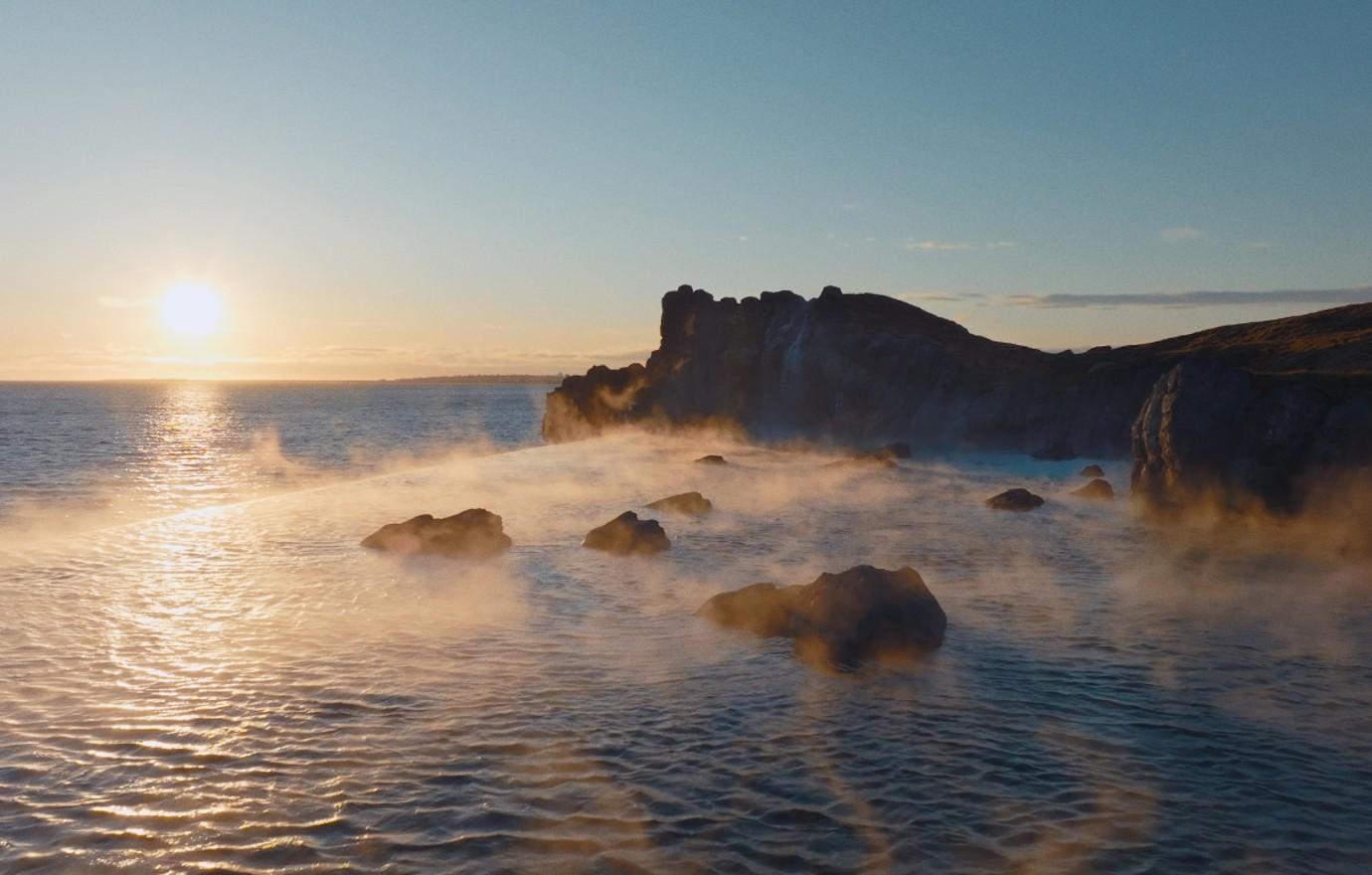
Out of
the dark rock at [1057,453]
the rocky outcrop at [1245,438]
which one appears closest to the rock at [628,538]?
the rocky outcrop at [1245,438]

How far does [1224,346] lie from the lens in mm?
84125

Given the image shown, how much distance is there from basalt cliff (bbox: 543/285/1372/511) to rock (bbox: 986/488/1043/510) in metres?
4.92

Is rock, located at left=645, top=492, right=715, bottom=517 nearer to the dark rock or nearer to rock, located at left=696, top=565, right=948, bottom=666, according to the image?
rock, located at left=696, top=565, right=948, bottom=666

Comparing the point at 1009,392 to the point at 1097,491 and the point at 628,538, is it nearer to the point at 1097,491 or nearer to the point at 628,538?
the point at 1097,491

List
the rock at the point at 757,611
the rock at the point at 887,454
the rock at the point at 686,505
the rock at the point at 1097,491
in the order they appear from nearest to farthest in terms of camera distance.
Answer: the rock at the point at 757,611 → the rock at the point at 686,505 → the rock at the point at 1097,491 → the rock at the point at 887,454

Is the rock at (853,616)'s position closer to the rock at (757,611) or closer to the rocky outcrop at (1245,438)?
the rock at (757,611)

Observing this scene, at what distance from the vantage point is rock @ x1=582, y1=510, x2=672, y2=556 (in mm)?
31891

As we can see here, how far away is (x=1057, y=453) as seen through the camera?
6819 cm

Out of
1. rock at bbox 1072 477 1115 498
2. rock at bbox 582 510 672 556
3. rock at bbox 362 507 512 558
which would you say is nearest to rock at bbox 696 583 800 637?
rock at bbox 582 510 672 556

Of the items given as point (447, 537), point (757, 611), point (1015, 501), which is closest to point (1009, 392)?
point (1015, 501)

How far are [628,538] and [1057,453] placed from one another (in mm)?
45362

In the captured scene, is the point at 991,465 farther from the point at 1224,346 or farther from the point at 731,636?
the point at 731,636

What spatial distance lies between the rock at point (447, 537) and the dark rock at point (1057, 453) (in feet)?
153

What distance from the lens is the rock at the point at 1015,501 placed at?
42.7 metres
